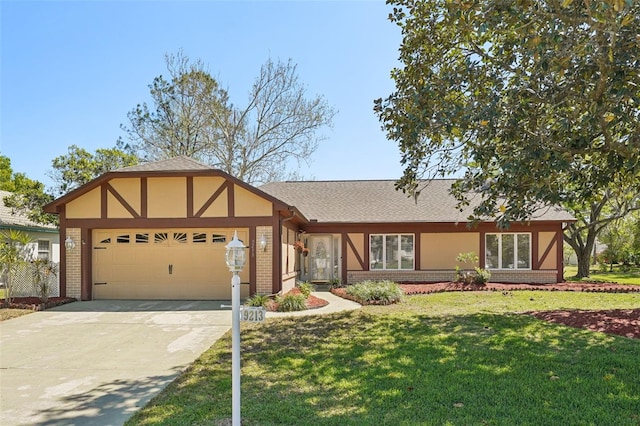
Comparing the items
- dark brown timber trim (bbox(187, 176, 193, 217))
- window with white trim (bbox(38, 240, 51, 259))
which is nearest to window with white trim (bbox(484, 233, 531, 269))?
dark brown timber trim (bbox(187, 176, 193, 217))

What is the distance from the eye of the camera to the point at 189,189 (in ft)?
44.7

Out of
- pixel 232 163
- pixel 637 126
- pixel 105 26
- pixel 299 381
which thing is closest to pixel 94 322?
pixel 299 381

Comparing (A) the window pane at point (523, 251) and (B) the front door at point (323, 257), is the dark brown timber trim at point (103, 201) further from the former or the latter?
(A) the window pane at point (523, 251)

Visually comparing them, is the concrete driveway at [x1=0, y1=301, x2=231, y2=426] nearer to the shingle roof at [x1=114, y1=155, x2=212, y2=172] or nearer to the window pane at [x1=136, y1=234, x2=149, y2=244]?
the window pane at [x1=136, y1=234, x2=149, y2=244]

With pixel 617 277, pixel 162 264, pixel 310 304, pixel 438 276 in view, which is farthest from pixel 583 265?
pixel 162 264

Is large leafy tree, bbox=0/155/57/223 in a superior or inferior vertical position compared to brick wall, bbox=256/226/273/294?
superior

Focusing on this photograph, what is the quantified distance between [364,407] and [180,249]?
10.5 meters

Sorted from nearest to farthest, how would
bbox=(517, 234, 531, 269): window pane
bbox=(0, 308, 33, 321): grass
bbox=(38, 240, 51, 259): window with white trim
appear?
bbox=(0, 308, 33, 321): grass, bbox=(517, 234, 531, 269): window pane, bbox=(38, 240, 51, 259): window with white trim

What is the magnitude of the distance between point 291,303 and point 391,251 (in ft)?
26.5

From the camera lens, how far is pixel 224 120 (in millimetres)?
25844

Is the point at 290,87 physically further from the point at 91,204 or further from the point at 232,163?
the point at 91,204

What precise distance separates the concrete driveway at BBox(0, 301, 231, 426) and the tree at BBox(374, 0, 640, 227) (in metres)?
6.00

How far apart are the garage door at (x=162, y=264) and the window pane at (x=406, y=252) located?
7548 mm

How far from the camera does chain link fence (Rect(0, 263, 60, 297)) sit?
13930 mm
